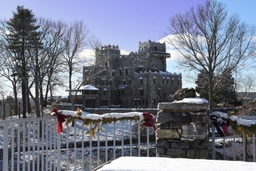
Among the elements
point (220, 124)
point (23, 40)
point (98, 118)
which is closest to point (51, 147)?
point (98, 118)

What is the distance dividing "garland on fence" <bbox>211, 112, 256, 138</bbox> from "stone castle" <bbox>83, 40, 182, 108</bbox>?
29.2m

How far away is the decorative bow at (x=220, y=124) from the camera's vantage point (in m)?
3.88

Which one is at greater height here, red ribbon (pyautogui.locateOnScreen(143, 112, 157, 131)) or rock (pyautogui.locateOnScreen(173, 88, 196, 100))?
rock (pyautogui.locateOnScreen(173, 88, 196, 100))

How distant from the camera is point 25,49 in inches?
729

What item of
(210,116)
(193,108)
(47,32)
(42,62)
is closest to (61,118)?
(193,108)

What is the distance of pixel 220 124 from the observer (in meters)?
3.95

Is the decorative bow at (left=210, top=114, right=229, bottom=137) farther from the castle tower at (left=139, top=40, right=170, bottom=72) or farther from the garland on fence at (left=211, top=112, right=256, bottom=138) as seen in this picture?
the castle tower at (left=139, top=40, right=170, bottom=72)

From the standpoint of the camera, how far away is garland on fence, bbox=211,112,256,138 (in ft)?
12.1

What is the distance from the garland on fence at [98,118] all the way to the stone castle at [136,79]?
28401 mm

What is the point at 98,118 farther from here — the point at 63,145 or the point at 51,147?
the point at 63,145

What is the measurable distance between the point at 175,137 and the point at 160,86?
3108cm

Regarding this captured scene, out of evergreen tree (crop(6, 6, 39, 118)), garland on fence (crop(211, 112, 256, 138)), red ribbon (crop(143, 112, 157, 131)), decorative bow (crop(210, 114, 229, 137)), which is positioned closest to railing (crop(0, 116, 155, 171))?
red ribbon (crop(143, 112, 157, 131))

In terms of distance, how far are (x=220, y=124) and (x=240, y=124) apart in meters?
0.29

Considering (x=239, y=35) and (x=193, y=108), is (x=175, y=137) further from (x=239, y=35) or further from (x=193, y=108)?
(x=239, y=35)
